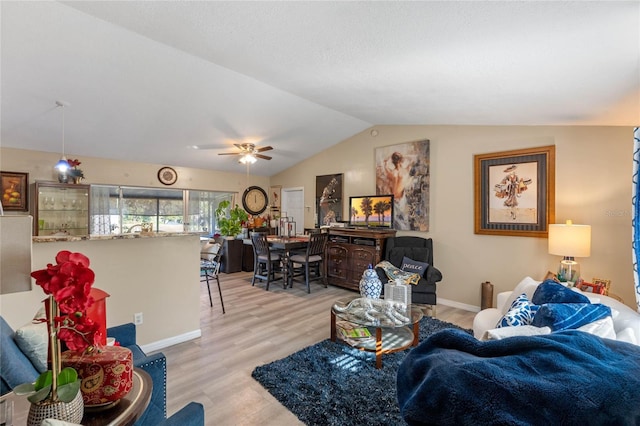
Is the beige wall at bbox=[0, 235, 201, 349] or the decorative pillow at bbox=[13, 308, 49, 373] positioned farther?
the beige wall at bbox=[0, 235, 201, 349]

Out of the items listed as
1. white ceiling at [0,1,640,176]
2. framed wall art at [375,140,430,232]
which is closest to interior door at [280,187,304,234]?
framed wall art at [375,140,430,232]

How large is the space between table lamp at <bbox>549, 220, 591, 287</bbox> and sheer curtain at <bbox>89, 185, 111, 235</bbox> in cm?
663

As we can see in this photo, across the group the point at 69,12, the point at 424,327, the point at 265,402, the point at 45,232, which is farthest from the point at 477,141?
the point at 45,232

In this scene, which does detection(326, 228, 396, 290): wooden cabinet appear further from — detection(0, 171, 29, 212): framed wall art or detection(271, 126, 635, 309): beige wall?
detection(0, 171, 29, 212): framed wall art

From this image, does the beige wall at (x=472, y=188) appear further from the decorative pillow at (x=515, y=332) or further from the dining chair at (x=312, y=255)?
the decorative pillow at (x=515, y=332)

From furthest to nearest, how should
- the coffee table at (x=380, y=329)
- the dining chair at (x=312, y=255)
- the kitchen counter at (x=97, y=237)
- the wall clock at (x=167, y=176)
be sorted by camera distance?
1. the wall clock at (x=167, y=176)
2. the dining chair at (x=312, y=255)
3. the coffee table at (x=380, y=329)
4. the kitchen counter at (x=97, y=237)

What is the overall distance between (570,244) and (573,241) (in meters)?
0.04

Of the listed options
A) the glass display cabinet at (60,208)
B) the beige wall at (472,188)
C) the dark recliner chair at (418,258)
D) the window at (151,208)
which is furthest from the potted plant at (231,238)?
the dark recliner chair at (418,258)

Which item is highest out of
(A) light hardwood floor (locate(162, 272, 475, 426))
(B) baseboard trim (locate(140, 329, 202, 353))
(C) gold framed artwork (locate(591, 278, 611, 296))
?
(C) gold framed artwork (locate(591, 278, 611, 296))

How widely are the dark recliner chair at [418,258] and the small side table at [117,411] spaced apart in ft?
10.7

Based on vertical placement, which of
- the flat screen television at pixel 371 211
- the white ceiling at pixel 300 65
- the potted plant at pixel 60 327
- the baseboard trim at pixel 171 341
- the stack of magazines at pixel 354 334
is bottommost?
the baseboard trim at pixel 171 341

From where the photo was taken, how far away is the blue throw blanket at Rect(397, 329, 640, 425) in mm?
859

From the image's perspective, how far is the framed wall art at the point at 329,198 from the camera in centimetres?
590

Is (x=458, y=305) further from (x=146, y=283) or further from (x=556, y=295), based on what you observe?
(x=146, y=283)
